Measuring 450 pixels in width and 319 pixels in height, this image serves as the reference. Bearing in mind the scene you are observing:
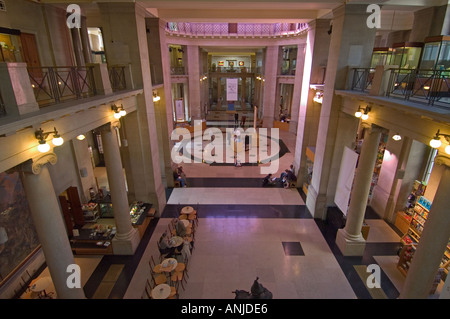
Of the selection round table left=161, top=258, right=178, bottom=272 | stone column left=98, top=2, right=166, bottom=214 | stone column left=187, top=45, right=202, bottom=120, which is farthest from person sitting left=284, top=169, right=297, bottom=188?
stone column left=187, top=45, right=202, bottom=120

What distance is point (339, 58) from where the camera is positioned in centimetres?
904

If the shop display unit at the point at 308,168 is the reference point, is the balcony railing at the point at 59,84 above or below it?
above

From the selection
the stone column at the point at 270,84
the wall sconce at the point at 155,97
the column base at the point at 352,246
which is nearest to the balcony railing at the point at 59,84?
the wall sconce at the point at 155,97

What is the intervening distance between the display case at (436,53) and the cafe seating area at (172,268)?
34.7ft

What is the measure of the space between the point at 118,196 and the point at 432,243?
8581 mm

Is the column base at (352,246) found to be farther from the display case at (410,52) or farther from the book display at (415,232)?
the display case at (410,52)

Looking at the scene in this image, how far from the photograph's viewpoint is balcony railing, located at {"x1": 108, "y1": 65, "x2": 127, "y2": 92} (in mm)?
8945

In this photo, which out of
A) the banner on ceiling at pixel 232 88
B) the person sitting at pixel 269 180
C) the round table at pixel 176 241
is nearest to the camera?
the round table at pixel 176 241

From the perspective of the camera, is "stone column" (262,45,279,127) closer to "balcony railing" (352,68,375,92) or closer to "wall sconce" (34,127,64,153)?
"balcony railing" (352,68,375,92)

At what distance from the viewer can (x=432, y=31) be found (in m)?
9.48

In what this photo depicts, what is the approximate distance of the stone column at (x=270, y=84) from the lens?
2444 cm

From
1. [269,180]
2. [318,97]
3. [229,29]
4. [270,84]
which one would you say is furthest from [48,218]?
[270,84]
